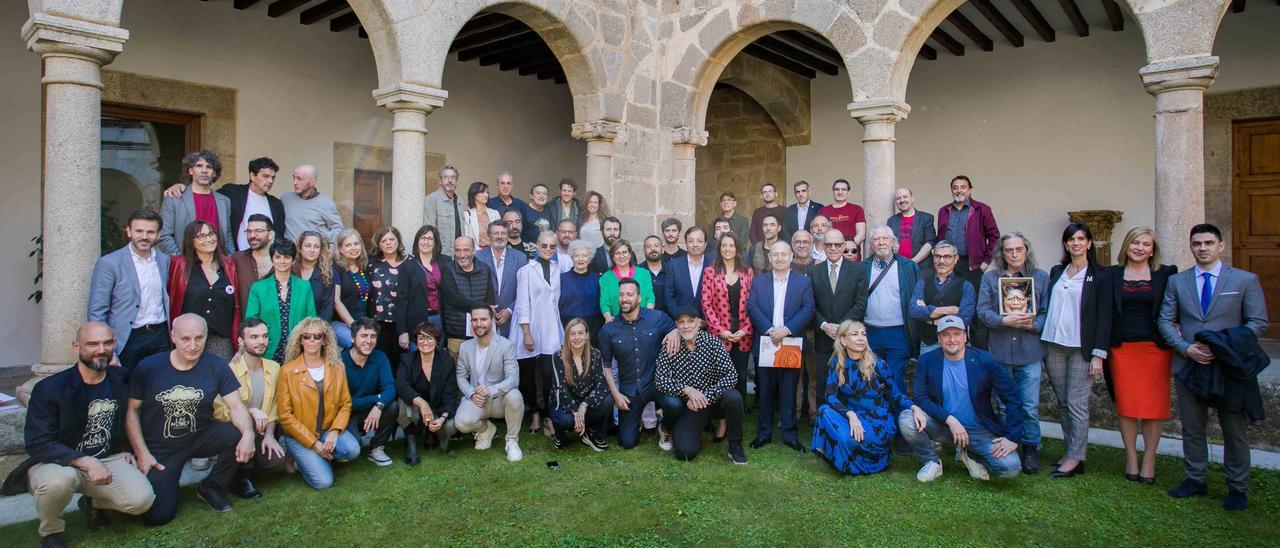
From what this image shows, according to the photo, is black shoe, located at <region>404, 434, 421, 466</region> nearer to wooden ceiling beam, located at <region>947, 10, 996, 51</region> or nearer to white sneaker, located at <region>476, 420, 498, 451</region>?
white sneaker, located at <region>476, 420, 498, 451</region>

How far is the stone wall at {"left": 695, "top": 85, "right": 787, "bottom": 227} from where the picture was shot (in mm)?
9812

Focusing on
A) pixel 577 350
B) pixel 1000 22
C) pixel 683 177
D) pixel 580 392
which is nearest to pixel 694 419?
pixel 580 392

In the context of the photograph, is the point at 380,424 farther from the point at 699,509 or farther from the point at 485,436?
the point at 699,509

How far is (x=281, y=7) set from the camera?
6816 millimetres

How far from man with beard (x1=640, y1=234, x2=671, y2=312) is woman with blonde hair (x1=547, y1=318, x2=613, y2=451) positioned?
615mm

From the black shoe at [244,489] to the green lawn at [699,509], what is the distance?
76mm

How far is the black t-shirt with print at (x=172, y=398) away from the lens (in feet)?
11.5

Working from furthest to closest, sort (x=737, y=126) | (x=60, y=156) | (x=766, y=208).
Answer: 1. (x=737, y=126)
2. (x=766, y=208)
3. (x=60, y=156)

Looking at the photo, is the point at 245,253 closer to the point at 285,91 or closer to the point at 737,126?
the point at 285,91

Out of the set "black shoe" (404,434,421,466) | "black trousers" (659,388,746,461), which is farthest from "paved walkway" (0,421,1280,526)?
"black trousers" (659,388,746,461)

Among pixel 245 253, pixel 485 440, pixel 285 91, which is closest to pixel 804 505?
pixel 485 440

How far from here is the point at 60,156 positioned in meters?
3.96

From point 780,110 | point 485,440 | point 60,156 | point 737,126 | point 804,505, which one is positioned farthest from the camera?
point 737,126

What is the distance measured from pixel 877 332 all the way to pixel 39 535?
13.9 ft
